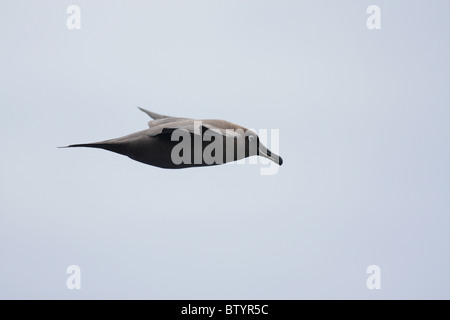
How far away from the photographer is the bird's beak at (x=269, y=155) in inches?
425

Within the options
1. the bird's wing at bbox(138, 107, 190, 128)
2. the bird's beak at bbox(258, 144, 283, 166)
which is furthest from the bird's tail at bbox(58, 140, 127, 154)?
the bird's beak at bbox(258, 144, 283, 166)

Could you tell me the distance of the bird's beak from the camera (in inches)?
425

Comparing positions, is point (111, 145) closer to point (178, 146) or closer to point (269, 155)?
point (178, 146)

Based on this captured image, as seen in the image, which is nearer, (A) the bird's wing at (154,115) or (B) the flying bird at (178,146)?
(B) the flying bird at (178,146)

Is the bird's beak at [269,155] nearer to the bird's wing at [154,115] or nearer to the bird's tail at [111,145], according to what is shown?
the bird's wing at [154,115]

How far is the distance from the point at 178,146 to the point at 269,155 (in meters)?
1.28

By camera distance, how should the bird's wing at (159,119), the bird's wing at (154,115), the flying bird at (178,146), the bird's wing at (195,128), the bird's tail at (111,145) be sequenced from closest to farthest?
the bird's wing at (195,128)
the flying bird at (178,146)
the bird's tail at (111,145)
the bird's wing at (159,119)
the bird's wing at (154,115)

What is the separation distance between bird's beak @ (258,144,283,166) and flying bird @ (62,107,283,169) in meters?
0.37

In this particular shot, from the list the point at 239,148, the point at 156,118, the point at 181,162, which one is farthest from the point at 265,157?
the point at 156,118

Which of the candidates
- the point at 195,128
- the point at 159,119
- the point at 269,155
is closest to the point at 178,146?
the point at 195,128

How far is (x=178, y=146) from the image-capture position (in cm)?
1038

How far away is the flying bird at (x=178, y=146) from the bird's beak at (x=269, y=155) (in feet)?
1.20

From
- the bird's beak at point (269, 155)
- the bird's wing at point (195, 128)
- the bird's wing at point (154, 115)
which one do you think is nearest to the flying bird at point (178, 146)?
the bird's wing at point (195, 128)

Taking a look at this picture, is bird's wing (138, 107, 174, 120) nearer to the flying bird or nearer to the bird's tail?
the flying bird
